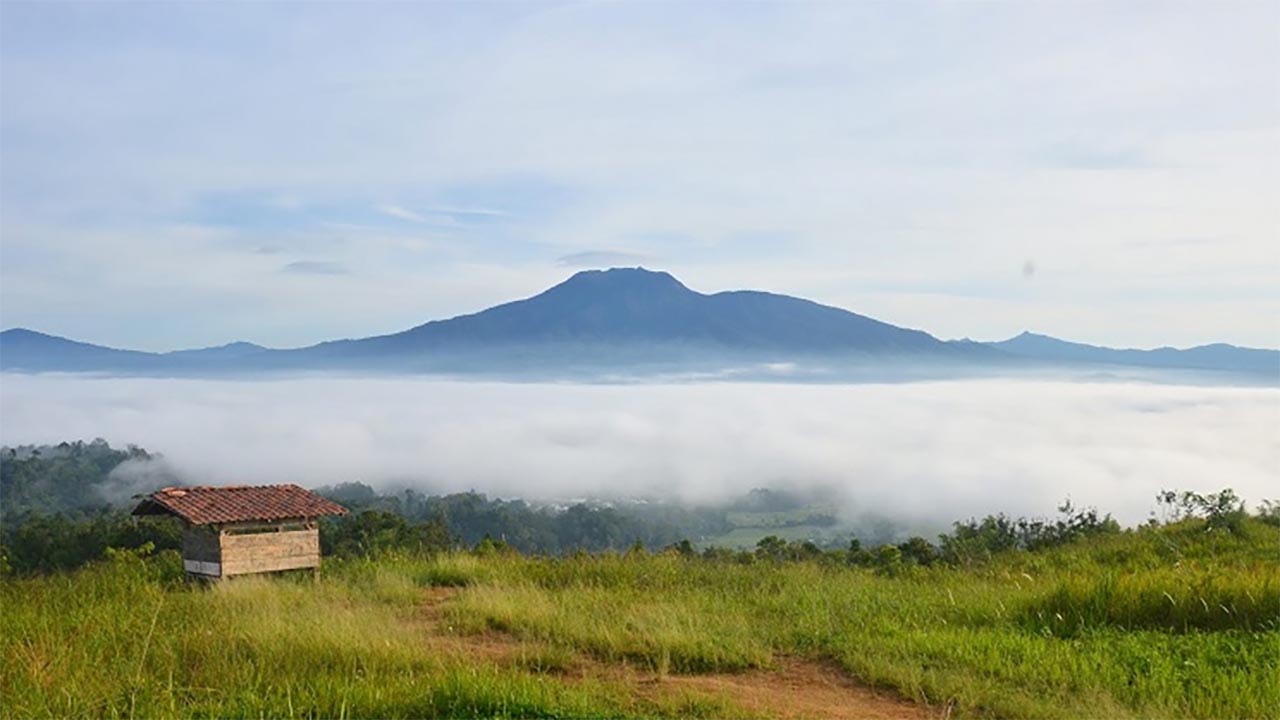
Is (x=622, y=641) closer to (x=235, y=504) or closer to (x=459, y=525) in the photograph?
(x=235, y=504)

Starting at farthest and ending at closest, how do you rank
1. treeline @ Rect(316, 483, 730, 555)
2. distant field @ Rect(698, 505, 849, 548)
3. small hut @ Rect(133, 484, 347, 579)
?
distant field @ Rect(698, 505, 849, 548)
treeline @ Rect(316, 483, 730, 555)
small hut @ Rect(133, 484, 347, 579)

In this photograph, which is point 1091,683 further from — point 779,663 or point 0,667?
point 0,667

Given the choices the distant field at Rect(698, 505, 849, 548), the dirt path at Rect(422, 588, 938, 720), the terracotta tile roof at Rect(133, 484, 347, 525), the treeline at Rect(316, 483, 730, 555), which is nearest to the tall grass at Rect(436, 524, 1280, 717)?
the dirt path at Rect(422, 588, 938, 720)

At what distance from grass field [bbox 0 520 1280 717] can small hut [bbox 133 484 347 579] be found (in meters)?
0.52

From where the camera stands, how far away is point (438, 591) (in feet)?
44.0

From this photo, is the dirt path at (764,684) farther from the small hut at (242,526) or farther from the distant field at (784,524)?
the distant field at (784,524)

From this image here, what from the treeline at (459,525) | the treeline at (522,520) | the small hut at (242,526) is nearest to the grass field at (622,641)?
the small hut at (242,526)

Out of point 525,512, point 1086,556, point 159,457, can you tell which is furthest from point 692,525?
point 1086,556

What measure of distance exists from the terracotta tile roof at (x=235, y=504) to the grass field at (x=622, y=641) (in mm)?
967

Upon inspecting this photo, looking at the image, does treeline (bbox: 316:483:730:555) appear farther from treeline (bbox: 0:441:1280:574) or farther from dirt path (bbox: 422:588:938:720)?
dirt path (bbox: 422:588:938:720)

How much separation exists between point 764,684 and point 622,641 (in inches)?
59.1

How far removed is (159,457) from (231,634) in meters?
128

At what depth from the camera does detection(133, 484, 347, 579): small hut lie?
13789mm

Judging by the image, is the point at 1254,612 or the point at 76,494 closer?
the point at 1254,612
